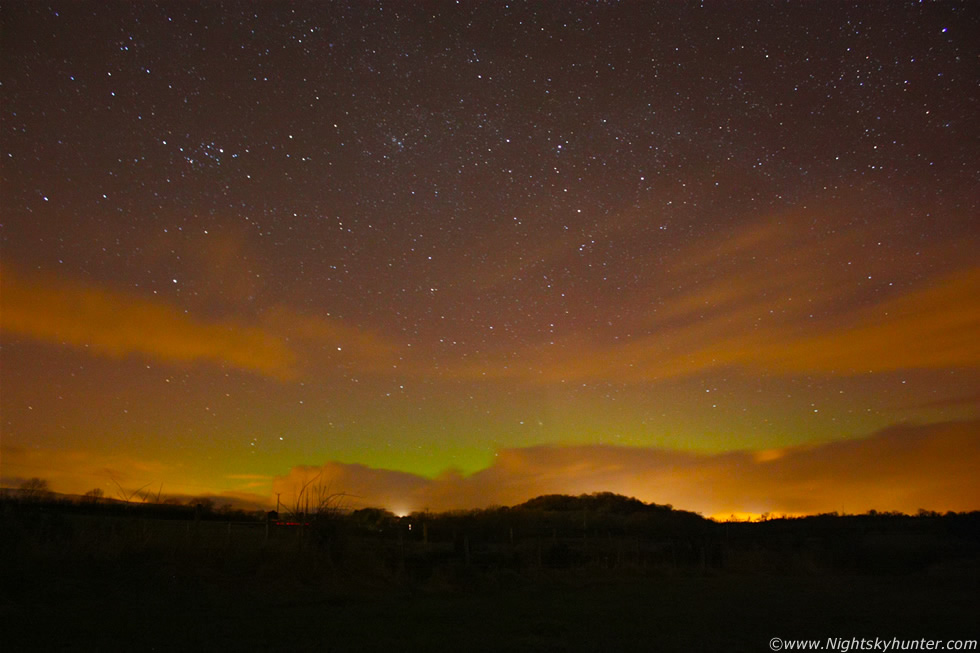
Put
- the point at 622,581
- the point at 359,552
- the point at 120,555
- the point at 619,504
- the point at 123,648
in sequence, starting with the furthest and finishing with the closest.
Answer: the point at 619,504
the point at 622,581
the point at 359,552
the point at 120,555
the point at 123,648

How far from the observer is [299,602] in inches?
523

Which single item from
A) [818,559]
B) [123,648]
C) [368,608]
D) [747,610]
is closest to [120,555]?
[368,608]

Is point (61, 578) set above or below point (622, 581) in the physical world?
above

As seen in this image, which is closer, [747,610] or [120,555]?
[747,610]

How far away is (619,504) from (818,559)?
61.6 meters

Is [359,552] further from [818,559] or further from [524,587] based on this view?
[818,559]

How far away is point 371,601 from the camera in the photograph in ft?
46.9

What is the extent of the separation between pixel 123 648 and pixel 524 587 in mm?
12447

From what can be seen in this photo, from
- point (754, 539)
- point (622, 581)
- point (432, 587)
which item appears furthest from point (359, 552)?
point (754, 539)

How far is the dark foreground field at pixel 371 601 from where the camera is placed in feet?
29.4

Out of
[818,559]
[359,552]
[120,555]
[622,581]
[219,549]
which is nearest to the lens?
[120,555]

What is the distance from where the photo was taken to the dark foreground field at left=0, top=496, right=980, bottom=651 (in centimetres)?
895

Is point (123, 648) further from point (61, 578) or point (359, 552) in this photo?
A: point (359, 552)

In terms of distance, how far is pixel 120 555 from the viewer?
49.6 feet
